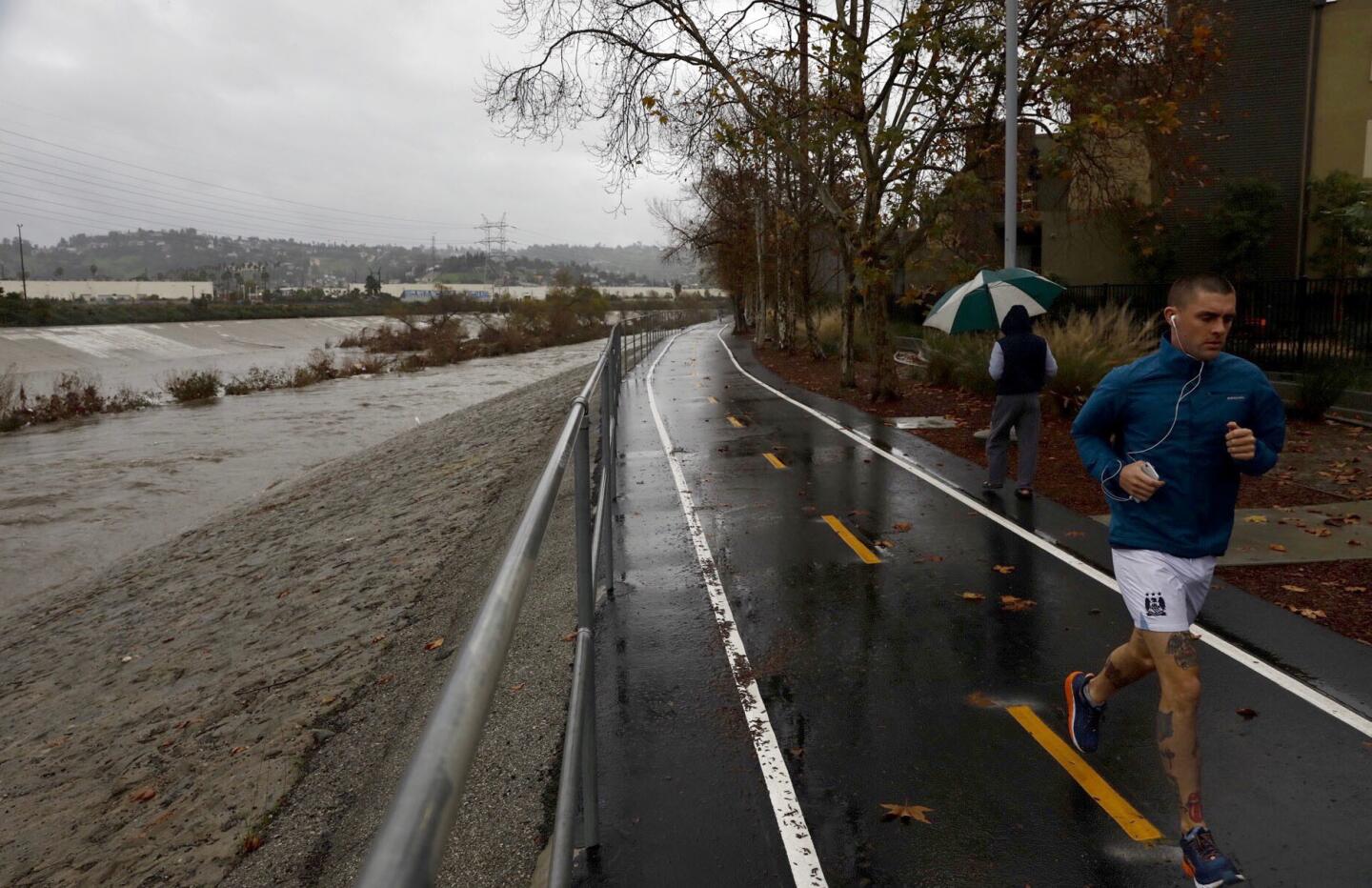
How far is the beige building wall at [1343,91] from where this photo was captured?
28797mm

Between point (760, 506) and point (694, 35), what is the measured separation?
37.9 feet

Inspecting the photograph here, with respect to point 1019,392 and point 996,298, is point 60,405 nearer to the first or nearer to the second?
point 996,298

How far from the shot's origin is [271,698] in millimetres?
7430

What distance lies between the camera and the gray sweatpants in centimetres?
1027

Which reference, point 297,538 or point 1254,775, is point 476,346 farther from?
point 1254,775

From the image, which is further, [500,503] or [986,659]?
[500,503]

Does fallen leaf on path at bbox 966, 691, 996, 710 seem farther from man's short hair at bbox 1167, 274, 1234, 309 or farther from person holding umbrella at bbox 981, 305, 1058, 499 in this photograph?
person holding umbrella at bbox 981, 305, 1058, 499

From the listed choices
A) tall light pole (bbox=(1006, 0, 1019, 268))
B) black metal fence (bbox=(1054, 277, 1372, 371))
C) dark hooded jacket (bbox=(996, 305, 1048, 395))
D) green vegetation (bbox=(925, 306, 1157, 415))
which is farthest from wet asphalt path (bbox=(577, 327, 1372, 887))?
black metal fence (bbox=(1054, 277, 1372, 371))

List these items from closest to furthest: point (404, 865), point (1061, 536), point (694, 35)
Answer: point (404, 865) → point (1061, 536) → point (694, 35)

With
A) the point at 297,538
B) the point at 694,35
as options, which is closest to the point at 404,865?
the point at 297,538

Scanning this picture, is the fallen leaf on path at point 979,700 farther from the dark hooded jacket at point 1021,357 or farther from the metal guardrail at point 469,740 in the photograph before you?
the dark hooded jacket at point 1021,357

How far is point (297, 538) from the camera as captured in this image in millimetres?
13516

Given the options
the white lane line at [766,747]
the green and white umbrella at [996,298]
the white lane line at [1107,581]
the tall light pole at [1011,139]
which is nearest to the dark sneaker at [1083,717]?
the white lane line at [766,747]

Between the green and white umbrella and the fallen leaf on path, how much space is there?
692 centimetres
